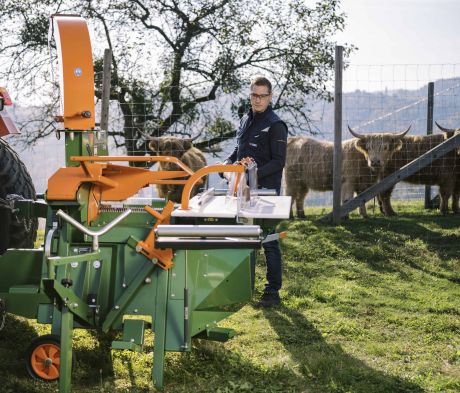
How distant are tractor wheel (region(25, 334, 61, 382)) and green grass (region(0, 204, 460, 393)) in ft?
0.24

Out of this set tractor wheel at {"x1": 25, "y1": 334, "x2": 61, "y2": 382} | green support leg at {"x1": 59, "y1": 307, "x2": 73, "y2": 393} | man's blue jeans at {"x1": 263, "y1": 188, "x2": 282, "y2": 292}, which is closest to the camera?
green support leg at {"x1": 59, "y1": 307, "x2": 73, "y2": 393}

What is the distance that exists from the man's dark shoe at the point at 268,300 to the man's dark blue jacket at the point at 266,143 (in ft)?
3.10

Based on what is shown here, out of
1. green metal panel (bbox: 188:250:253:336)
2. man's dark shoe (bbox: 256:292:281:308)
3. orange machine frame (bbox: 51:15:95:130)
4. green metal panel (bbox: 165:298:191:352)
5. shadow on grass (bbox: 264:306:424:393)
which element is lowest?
shadow on grass (bbox: 264:306:424:393)

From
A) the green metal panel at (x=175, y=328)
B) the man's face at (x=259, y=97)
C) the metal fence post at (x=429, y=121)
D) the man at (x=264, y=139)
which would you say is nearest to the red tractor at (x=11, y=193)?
the green metal panel at (x=175, y=328)

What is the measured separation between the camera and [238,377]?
423 cm

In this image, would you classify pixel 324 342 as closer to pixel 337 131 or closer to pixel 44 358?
pixel 44 358

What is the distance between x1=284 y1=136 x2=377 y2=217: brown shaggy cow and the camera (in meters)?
11.6

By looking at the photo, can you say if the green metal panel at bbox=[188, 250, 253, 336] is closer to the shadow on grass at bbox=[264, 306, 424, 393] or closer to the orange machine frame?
the shadow on grass at bbox=[264, 306, 424, 393]

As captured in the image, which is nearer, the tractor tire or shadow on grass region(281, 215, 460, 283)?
the tractor tire

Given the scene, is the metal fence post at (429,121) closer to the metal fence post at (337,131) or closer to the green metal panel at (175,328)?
the metal fence post at (337,131)

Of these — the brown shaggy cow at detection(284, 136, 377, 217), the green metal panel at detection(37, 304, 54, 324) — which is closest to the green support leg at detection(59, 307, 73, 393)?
the green metal panel at detection(37, 304, 54, 324)

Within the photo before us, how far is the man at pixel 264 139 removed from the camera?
5.43m

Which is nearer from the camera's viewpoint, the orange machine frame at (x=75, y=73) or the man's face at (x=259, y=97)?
the orange machine frame at (x=75, y=73)

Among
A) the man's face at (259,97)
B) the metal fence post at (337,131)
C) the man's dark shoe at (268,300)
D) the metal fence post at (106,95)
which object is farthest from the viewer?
the metal fence post at (337,131)
